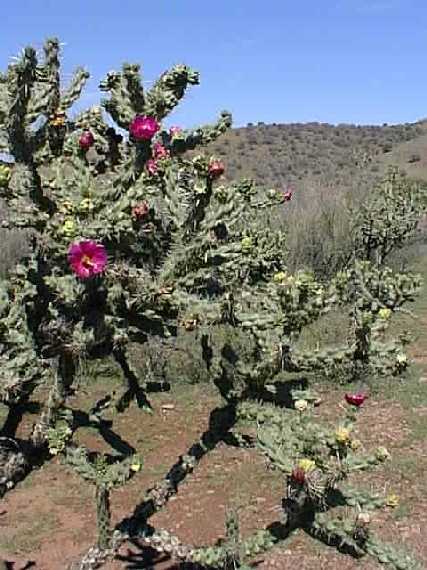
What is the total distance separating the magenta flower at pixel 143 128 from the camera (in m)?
2.97

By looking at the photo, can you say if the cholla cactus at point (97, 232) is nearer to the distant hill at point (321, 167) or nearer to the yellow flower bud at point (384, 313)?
the yellow flower bud at point (384, 313)

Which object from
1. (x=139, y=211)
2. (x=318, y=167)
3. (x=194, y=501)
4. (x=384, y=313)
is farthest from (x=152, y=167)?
(x=318, y=167)

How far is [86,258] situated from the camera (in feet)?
9.45

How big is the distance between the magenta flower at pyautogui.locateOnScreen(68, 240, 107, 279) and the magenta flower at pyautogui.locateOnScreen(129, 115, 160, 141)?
45 cm

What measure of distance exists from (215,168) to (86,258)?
2.20ft

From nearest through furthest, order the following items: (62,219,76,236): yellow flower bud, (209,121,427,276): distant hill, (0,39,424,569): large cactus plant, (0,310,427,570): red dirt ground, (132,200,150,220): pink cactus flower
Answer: (62,219,76,236): yellow flower bud < (0,39,424,569): large cactus plant < (132,200,150,220): pink cactus flower < (0,310,427,570): red dirt ground < (209,121,427,276): distant hill

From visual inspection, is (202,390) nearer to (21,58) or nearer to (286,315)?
(286,315)

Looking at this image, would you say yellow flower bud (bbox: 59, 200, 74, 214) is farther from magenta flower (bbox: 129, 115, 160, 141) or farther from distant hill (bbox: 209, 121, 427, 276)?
distant hill (bbox: 209, 121, 427, 276)

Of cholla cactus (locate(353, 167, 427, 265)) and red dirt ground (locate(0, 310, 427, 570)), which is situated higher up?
cholla cactus (locate(353, 167, 427, 265))

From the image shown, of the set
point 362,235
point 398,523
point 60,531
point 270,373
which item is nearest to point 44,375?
point 270,373

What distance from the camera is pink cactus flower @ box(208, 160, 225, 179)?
320 centimetres

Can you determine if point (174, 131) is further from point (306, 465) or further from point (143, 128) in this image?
point (306, 465)

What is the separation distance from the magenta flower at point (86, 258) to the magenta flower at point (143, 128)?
45cm

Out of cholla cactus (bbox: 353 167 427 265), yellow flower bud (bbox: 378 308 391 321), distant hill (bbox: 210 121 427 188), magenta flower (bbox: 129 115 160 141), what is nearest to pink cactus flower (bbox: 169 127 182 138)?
magenta flower (bbox: 129 115 160 141)
